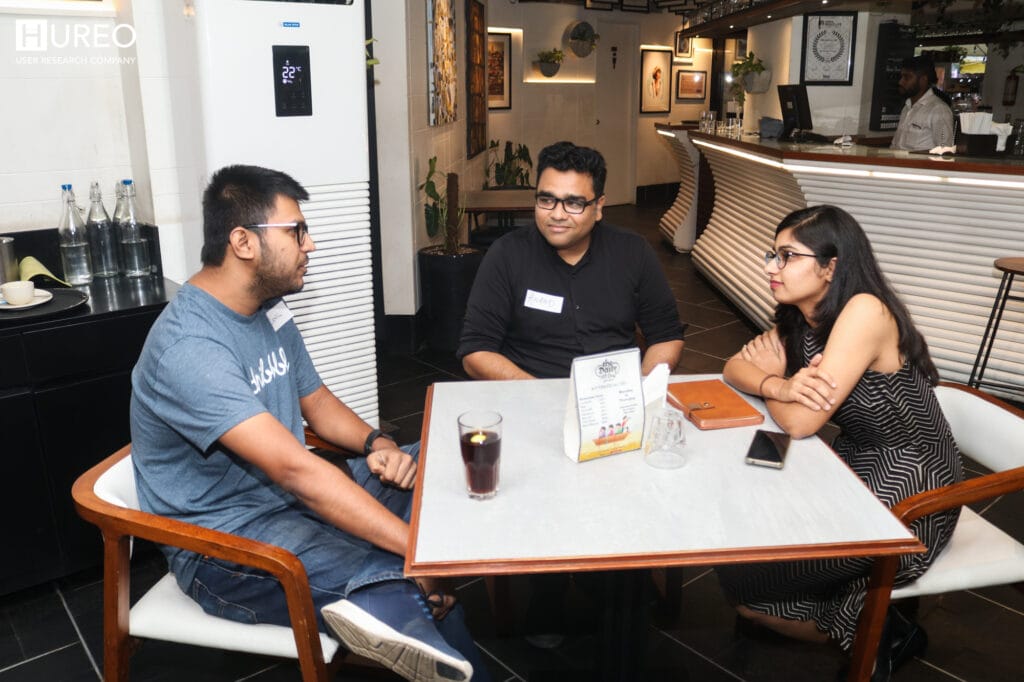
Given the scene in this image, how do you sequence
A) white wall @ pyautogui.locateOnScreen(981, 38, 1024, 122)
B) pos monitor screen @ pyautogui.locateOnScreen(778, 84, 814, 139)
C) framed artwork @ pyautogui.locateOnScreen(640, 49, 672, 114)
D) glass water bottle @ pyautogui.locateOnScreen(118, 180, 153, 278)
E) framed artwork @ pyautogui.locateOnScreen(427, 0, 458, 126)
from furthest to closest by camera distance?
1. framed artwork @ pyautogui.locateOnScreen(640, 49, 672, 114)
2. white wall @ pyautogui.locateOnScreen(981, 38, 1024, 122)
3. pos monitor screen @ pyautogui.locateOnScreen(778, 84, 814, 139)
4. framed artwork @ pyautogui.locateOnScreen(427, 0, 458, 126)
5. glass water bottle @ pyautogui.locateOnScreen(118, 180, 153, 278)

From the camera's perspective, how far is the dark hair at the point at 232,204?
1.78 m

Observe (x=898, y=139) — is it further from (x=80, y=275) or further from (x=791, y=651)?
(x=80, y=275)

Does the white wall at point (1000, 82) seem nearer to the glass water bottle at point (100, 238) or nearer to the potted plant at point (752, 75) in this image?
the potted plant at point (752, 75)

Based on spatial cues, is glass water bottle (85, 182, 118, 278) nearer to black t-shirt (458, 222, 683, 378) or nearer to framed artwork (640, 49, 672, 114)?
black t-shirt (458, 222, 683, 378)

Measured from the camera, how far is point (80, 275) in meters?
2.86

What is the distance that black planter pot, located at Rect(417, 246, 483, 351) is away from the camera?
4.95m

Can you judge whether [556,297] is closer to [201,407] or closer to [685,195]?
[201,407]

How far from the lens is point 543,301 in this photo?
257 centimetres

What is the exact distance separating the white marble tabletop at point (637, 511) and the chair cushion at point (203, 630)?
418 millimetres

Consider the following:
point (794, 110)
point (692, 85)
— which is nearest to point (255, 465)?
point (794, 110)

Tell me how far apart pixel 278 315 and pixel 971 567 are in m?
1.75

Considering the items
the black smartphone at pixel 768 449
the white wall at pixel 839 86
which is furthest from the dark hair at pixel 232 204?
the white wall at pixel 839 86

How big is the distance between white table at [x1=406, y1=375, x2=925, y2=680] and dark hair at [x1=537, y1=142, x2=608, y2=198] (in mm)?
901

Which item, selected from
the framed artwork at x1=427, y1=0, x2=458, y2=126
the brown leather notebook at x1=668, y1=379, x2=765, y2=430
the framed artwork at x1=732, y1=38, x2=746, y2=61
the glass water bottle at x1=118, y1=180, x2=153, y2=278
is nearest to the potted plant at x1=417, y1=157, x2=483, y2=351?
the framed artwork at x1=427, y1=0, x2=458, y2=126
